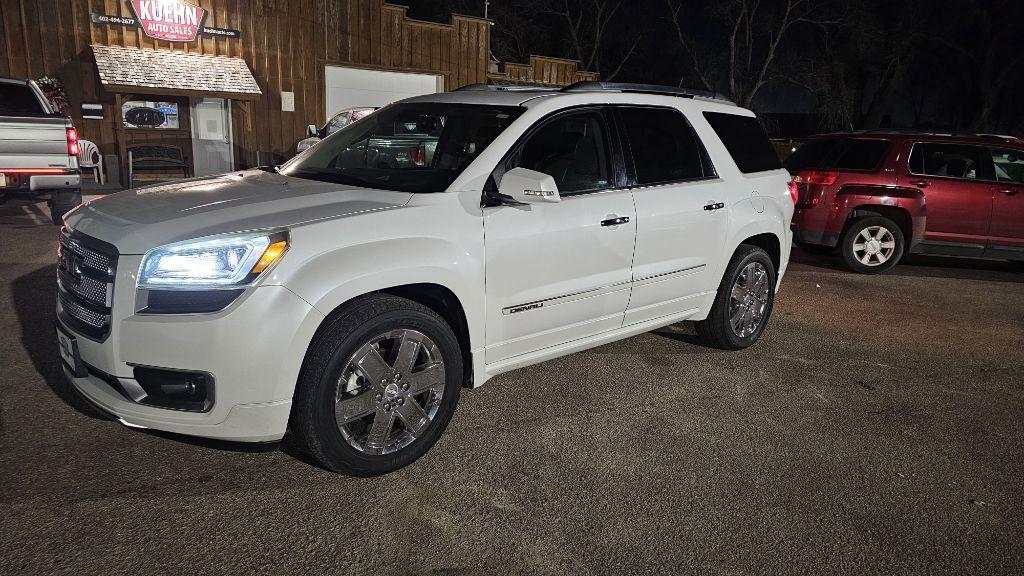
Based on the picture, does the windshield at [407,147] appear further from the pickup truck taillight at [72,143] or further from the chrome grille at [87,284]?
the pickup truck taillight at [72,143]

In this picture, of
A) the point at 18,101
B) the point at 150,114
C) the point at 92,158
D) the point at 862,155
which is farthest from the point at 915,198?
the point at 150,114

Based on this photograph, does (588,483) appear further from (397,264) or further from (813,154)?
(813,154)

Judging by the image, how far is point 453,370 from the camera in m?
3.65

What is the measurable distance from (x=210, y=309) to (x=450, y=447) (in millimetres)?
1434

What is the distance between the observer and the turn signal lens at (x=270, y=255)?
305 cm

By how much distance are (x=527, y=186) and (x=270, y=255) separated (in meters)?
1.27

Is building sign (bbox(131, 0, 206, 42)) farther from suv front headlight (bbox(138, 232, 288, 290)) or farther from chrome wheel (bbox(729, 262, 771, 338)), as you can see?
suv front headlight (bbox(138, 232, 288, 290))

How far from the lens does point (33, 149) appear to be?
906cm

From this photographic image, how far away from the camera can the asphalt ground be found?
2871 millimetres

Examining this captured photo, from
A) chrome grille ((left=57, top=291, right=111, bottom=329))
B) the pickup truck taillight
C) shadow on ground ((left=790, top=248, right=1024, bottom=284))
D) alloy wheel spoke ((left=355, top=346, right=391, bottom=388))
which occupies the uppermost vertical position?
the pickup truck taillight

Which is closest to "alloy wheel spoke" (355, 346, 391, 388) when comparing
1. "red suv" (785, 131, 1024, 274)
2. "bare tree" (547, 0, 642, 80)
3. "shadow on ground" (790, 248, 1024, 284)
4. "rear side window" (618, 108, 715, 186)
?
"rear side window" (618, 108, 715, 186)

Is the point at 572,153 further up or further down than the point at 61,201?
further up

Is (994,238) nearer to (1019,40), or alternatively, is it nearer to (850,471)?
(850,471)

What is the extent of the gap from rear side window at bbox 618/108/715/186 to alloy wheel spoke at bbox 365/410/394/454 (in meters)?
2.15
